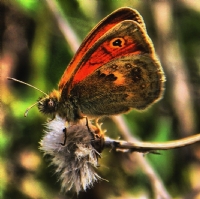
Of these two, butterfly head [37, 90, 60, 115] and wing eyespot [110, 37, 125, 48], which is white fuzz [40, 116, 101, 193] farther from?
wing eyespot [110, 37, 125, 48]

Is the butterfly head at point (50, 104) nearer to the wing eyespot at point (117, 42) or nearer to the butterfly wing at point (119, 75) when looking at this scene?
the butterfly wing at point (119, 75)

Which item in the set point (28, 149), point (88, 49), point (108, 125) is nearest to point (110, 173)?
point (108, 125)

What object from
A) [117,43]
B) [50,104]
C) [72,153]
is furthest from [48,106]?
[117,43]

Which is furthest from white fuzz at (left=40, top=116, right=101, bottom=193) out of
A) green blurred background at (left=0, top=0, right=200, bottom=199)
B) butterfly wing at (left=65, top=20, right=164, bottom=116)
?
green blurred background at (left=0, top=0, right=200, bottom=199)

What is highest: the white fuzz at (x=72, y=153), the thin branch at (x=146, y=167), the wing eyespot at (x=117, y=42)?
the wing eyespot at (x=117, y=42)

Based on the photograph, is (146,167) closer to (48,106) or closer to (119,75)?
(119,75)

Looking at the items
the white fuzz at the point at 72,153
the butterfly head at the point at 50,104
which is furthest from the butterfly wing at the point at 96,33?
the white fuzz at the point at 72,153

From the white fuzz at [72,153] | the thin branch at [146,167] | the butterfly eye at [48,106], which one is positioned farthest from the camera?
A: the thin branch at [146,167]

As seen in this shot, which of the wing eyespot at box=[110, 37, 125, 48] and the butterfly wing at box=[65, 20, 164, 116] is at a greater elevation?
the wing eyespot at box=[110, 37, 125, 48]

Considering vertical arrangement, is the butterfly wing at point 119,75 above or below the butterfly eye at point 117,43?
below
